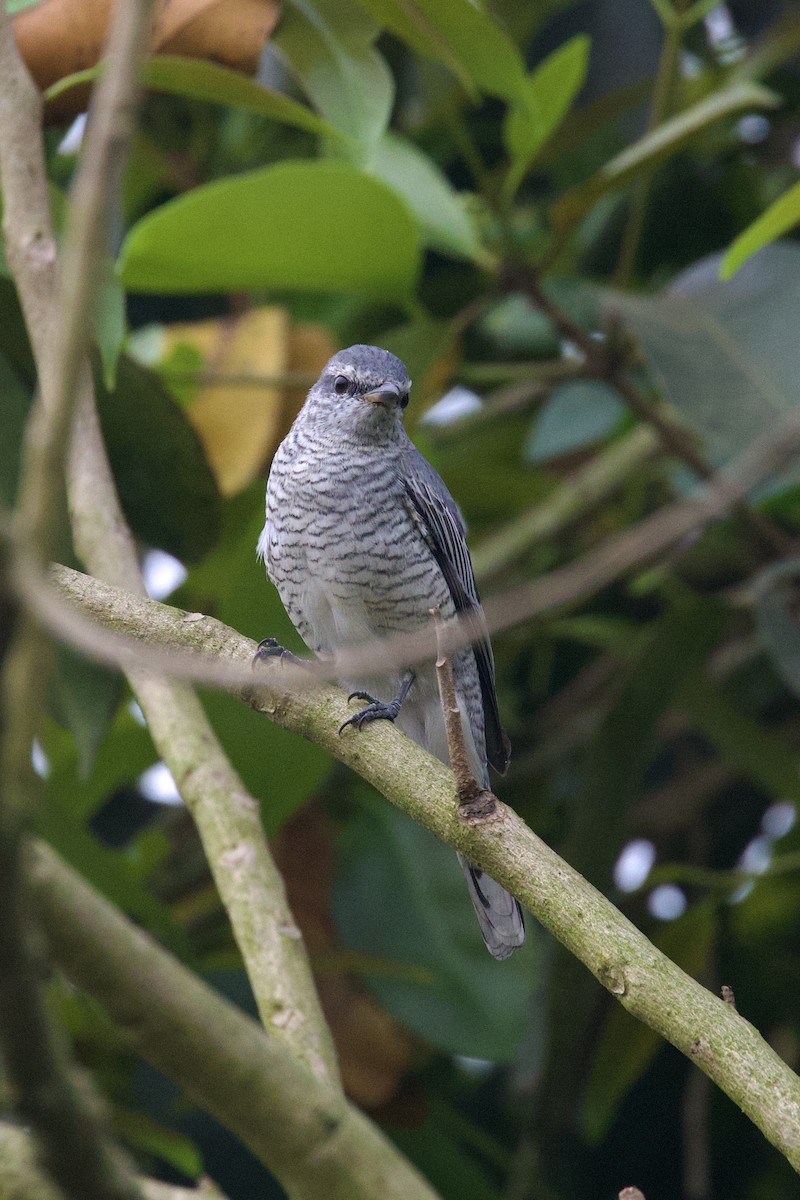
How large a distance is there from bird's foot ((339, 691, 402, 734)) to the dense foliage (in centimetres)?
18

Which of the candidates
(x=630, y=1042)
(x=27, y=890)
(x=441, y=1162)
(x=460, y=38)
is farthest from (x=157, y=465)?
(x=27, y=890)

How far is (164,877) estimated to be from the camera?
10.9ft

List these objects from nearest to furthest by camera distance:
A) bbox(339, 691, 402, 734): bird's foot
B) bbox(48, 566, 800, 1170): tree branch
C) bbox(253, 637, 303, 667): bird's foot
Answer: bbox(48, 566, 800, 1170): tree branch → bbox(339, 691, 402, 734): bird's foot → bbox(253, 637, 303, 667): bird's foot

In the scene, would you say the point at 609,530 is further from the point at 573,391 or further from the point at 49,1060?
the point at 49,1060

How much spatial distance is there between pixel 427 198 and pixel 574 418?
0.68 m

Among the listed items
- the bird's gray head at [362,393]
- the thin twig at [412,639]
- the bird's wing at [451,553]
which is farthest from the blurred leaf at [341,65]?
A: the thin twig at [412,639]

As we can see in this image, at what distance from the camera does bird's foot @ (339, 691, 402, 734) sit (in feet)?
6.06

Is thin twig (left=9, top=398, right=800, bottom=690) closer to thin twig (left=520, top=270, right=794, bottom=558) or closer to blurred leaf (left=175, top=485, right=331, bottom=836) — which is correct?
blurred leaf (left=175, top=485, right=331, bottom=836)

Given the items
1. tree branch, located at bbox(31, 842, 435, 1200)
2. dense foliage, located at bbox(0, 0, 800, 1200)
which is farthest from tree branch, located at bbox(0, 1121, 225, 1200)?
dense foliage, located at bbox(0, 0, 800, 1200)

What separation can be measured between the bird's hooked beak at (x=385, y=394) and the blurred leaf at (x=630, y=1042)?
1375 millimetres

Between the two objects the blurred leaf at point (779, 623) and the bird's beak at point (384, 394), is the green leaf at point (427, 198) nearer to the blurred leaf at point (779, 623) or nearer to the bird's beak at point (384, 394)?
the bird's beak at point (384, 394)

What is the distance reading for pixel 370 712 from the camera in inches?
86.0

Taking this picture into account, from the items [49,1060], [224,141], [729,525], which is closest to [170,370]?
[224,141]

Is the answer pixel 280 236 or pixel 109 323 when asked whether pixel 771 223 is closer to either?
pixel 280 236
